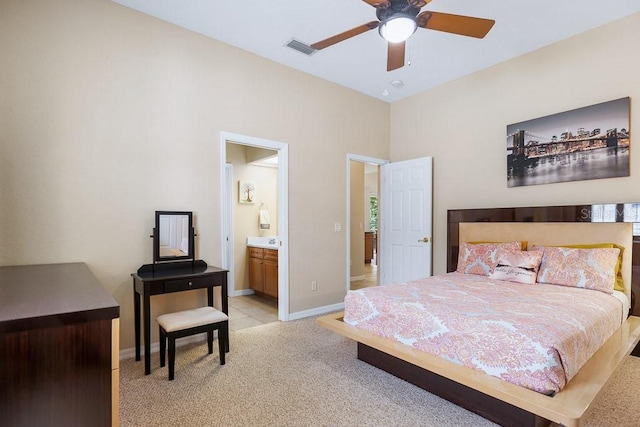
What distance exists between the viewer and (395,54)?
8.97 feet

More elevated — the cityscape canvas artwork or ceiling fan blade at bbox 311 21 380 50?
ceiling fan blade at bbox 311 21 380 50

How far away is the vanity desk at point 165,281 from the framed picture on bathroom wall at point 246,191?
7.79ft

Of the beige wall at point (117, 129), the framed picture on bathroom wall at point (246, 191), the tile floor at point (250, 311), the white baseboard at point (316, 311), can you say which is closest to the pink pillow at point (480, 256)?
the white baseboard at point (316, 311)

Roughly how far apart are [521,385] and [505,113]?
322 cm

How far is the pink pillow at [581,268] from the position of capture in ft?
9.20

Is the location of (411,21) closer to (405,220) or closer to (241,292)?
(405,220)

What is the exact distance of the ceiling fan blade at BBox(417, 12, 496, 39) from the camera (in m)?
2.20

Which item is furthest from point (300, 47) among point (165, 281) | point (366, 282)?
point (366, 282)

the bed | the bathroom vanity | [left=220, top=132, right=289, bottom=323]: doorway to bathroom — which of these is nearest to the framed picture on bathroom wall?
[left=220, top=132, right=289, bottom=323]: doorway to bathroom

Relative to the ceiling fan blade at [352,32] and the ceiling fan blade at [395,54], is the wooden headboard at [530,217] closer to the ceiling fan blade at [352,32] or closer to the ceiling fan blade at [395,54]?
the ceiling fan blade at [395,54]

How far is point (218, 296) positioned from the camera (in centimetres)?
350

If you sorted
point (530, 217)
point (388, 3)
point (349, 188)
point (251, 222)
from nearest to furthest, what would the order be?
point (388, 3)
point (530, 217)
point (349, 188)
point (251, 222)

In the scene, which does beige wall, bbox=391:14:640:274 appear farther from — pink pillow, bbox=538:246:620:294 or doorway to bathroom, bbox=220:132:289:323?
doorway to bathroom, bbox=220:132:289:323

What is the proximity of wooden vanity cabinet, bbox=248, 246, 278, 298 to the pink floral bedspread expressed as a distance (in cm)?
210
